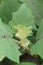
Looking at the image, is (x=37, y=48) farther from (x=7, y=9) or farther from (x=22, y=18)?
(x=7, y=9)

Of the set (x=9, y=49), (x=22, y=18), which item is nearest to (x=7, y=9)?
(x=22, y=18)

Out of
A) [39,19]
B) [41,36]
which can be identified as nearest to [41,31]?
[41,36]

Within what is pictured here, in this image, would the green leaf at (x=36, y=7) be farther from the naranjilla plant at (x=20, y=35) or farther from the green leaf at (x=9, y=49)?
the green leaf at (x=9, y=49)

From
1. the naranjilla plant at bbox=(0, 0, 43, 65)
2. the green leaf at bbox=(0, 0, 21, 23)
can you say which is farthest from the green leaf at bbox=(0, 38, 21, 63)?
the green leaf at bbox=(0, 0, 21, 23)

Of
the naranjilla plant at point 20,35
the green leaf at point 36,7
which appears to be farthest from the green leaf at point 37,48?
the green leaf at point 36,7

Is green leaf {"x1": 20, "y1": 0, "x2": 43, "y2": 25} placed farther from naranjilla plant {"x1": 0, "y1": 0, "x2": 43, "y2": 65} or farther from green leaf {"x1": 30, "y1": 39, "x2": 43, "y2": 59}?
green leaf {"x1": 30, "y1": 39, "x2": 43, "y2": 59}

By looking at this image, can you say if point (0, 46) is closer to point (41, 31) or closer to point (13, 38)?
point (13, 38)
